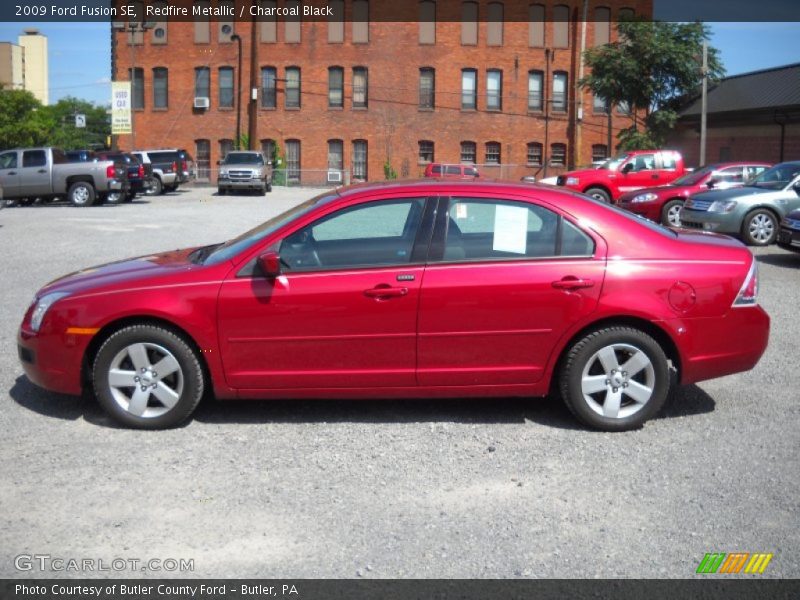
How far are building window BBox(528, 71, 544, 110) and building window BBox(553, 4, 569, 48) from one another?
6.45 ft

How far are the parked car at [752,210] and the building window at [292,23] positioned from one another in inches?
1647

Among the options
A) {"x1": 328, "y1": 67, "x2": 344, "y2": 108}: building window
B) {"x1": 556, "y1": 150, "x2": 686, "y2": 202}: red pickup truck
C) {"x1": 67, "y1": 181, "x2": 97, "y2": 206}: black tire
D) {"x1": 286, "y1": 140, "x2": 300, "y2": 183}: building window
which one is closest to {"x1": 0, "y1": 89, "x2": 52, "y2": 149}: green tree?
{"x1": 286, "y1": 140, "x2": 300, "y2": 183}: building window

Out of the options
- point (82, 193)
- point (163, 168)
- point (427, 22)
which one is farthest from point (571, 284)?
point (427, 22)

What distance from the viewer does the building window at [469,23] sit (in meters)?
56.4

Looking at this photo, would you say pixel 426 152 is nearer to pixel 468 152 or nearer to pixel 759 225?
pixel 468 152

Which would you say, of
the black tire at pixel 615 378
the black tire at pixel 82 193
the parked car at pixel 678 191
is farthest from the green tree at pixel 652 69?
the black tire at pixel 615 378

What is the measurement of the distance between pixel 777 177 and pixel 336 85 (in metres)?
41.7

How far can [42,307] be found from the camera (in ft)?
20.7

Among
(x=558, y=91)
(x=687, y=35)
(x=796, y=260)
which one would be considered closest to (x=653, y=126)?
(x=687, y=35)

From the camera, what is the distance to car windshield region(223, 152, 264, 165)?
4316 cm

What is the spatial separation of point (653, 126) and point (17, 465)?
137 feet

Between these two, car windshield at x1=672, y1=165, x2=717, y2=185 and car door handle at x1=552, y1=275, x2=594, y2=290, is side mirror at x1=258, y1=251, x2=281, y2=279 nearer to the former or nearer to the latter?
car door handle at x1=552, y1=275, x2=594, y2=290

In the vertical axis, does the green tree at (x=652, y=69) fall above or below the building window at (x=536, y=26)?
below

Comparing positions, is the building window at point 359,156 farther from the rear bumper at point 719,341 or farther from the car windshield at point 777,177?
the rear bumper at point 719,341
